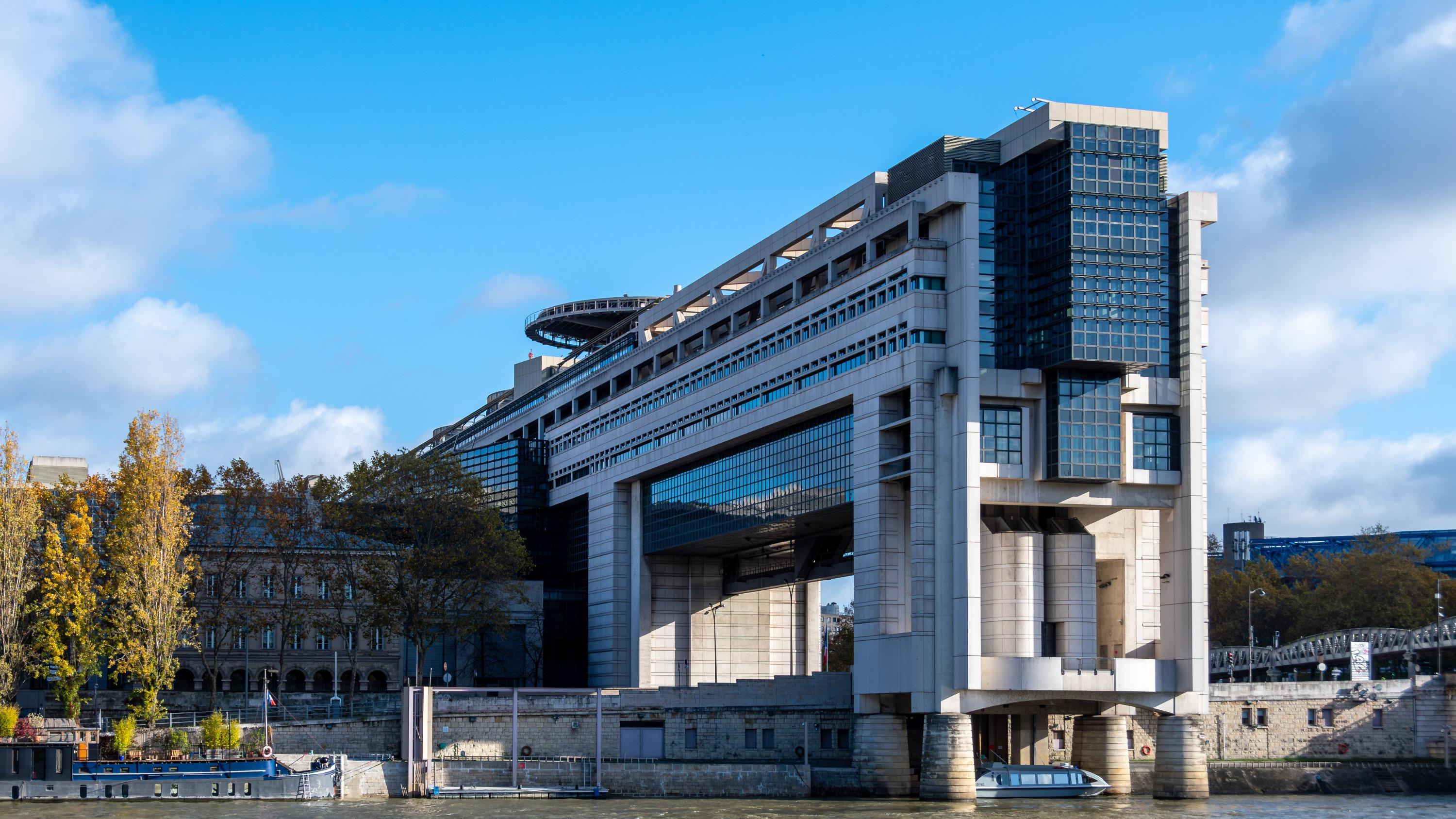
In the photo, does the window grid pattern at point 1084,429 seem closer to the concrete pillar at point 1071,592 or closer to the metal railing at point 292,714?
the concrete pillar at point 1071,592

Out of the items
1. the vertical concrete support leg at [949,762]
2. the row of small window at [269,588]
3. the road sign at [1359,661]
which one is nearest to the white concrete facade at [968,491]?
the vertical concrete support leg at [949,762]

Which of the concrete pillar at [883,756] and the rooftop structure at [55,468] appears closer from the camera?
the concrete pillar at [883,756]

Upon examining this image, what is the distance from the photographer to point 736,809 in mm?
83188

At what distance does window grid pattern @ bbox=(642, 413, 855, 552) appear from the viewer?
103 metres

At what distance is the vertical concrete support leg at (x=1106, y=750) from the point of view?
93.6m

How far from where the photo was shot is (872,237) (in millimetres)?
98812

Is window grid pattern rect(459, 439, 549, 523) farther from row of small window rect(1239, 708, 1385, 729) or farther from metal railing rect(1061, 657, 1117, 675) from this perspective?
metal railing rect(1061, 657, 1117, 675)

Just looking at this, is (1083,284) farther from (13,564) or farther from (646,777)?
(13,564)

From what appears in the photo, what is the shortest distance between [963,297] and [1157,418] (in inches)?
510

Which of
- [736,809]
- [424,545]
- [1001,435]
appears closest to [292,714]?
[424,545]

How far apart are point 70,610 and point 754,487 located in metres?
43.5

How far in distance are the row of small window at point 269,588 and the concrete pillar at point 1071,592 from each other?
5428 centimetres

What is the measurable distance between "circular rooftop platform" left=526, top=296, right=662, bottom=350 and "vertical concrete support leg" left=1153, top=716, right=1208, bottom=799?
3425 inches

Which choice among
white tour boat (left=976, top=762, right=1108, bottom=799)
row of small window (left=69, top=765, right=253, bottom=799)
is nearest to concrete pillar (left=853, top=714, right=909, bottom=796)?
white tour boat (left=976, top=762, right=1108, bottom=799)
